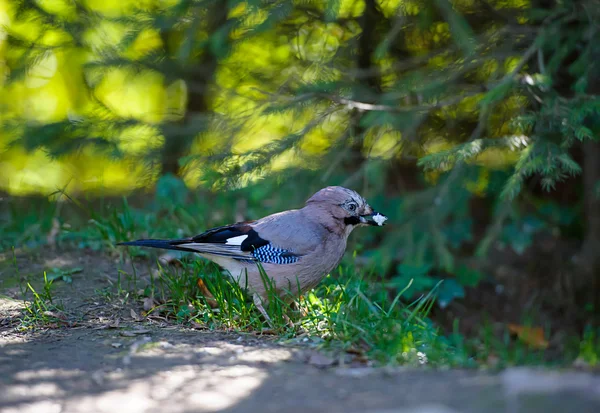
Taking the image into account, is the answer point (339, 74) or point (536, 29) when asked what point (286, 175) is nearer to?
point (339, 74)

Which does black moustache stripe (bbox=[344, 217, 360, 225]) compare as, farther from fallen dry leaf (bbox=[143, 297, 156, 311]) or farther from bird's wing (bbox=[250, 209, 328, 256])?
fallen dry leaf (bbox=[143, 297, 156, 311])

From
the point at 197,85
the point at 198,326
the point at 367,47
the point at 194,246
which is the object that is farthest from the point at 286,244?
the point at 197,85

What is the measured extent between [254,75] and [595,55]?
318cm

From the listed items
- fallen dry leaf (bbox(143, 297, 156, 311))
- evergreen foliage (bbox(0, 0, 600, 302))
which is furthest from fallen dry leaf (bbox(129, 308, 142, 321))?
evergreen foliage (bbox(0, 0, 600, 302))

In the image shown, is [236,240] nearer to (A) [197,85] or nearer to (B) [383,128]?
(B) [383,128]

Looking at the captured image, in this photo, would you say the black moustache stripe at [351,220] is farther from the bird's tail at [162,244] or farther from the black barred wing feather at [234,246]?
the bird's tail at [162,244]

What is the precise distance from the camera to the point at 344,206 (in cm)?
443

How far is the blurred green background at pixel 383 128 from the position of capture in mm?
4863

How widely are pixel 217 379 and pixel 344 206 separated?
1.81m

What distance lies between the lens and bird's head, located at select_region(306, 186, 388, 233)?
443cm

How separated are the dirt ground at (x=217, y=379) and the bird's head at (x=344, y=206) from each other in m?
1.06

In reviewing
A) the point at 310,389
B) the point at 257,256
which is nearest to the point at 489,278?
the point at 257,256

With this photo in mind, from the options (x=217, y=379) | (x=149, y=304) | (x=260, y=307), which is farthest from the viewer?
(x=149, y=304)

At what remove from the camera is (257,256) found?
425cm
